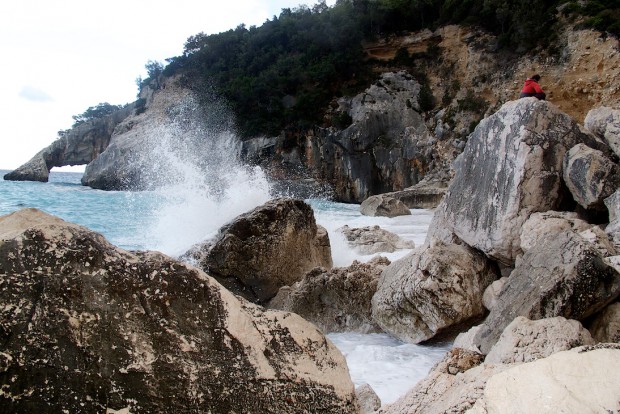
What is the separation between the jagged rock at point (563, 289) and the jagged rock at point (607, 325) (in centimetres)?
5

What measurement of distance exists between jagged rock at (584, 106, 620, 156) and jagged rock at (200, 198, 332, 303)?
3977 millimetres

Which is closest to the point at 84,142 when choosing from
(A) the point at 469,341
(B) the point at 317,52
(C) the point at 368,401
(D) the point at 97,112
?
(D) the point at 97,112

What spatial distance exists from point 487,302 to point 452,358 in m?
2.45

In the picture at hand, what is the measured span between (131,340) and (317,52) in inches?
1495

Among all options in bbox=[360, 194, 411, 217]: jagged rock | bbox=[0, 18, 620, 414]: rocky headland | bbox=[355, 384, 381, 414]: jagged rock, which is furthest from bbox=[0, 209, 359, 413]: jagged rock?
bbox=[360, 194, 411, 217]: jagged rock

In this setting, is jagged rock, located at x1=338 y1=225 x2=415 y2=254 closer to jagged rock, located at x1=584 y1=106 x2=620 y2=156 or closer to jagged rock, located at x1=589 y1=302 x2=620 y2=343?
jagged rock, located at x1=584 y1=106 x2=620 y2=156

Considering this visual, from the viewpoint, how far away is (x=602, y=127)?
5.78 m

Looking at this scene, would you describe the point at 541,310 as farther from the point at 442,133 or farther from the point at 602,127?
the point at 442,133

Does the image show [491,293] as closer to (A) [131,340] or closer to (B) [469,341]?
(B) [469,341]

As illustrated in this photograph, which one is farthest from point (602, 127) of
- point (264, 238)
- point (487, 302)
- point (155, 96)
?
point (155, 96)

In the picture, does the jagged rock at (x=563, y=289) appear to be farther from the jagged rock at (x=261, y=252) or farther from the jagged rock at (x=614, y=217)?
the jagged rock at (x=261, y=252)

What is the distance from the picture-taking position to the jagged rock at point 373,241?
9719 millimetres

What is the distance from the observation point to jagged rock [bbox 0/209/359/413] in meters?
1.53

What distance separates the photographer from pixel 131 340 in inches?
63.9
